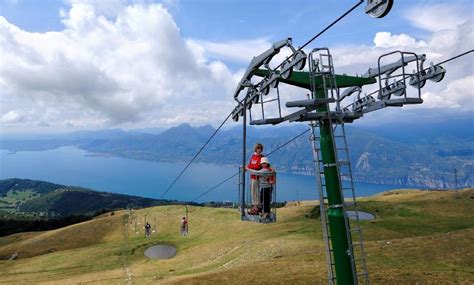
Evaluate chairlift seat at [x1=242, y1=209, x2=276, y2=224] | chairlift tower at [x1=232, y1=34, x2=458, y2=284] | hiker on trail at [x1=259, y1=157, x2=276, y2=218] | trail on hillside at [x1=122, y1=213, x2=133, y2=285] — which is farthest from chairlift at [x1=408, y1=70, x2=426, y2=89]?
trail on hillside at [x1=122, y1=213, x2=133, y2=285]

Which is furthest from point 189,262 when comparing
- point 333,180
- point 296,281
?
point 333,180

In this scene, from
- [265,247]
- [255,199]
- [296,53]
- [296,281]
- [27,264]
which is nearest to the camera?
[296,53]

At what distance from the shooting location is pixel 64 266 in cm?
5781

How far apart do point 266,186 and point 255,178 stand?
646mm

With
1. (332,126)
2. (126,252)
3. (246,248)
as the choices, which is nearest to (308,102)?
(332,126)

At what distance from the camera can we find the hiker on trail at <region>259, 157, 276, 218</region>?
733 inches

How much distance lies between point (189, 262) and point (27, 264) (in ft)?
106

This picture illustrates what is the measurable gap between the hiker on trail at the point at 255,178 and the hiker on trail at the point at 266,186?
0.25m

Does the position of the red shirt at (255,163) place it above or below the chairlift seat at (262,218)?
above

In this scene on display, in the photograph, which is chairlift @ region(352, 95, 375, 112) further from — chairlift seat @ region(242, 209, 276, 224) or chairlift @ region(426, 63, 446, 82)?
chairlift seat @ region(242, 209, 276, 224)

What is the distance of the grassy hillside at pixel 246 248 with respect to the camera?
93.1 feet

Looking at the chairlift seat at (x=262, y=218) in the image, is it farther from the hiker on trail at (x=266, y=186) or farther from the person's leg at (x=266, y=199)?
the person's leg at (x=266, y=199)

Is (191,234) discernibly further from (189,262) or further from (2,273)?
(2,273)

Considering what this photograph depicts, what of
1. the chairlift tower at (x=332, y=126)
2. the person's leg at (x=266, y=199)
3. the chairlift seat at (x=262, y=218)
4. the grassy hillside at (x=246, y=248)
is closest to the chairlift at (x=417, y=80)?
the chairlift tower at (x=332, y=126)
